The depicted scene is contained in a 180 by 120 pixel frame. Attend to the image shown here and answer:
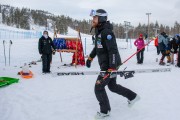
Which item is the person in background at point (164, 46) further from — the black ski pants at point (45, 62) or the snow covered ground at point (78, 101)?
the black ski pants at point (45, 62)

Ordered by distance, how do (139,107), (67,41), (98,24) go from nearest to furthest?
(98,24)
(139,107)
(67,41)

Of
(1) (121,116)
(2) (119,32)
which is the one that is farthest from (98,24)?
(2) (119,32)

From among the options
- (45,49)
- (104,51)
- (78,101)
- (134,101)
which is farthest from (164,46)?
(104,51)

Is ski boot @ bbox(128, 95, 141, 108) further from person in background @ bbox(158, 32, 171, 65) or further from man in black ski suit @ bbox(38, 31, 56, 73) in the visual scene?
person in background @ bbox(158, 32, 171, 65)

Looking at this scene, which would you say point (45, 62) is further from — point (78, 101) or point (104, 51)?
point (104, 51)

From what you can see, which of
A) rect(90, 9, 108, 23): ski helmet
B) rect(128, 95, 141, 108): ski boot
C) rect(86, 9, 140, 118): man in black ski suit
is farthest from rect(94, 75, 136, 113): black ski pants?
rect(90, 9, 108, 23): ski helmet

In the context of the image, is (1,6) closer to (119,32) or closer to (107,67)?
(119,32)

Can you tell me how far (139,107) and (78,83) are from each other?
3552mm

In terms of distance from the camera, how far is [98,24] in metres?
4.84

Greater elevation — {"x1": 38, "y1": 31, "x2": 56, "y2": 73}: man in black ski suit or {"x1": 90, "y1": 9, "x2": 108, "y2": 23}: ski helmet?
{"x1": 90, "y1": 9, "x2": 108, "y2": 23}: ski helmet

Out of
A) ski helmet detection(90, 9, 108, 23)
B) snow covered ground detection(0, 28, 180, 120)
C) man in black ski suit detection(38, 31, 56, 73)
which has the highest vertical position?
ski helmet detection(90, 9, 108, 23)

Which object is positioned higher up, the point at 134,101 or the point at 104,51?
the point at 104,51

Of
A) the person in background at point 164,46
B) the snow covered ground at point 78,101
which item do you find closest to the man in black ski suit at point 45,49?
the snow covered ground at point 78,101

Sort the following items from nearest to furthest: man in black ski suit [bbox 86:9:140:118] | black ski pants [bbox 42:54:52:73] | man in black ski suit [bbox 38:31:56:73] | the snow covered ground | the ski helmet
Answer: man in black ski suit [bbox 86:9:140:118]
the ski helmet
the snow covered ground
man in black ski suit [bbox 38:31:56:73]
black ski pants [bbox 42:54:52:73]
